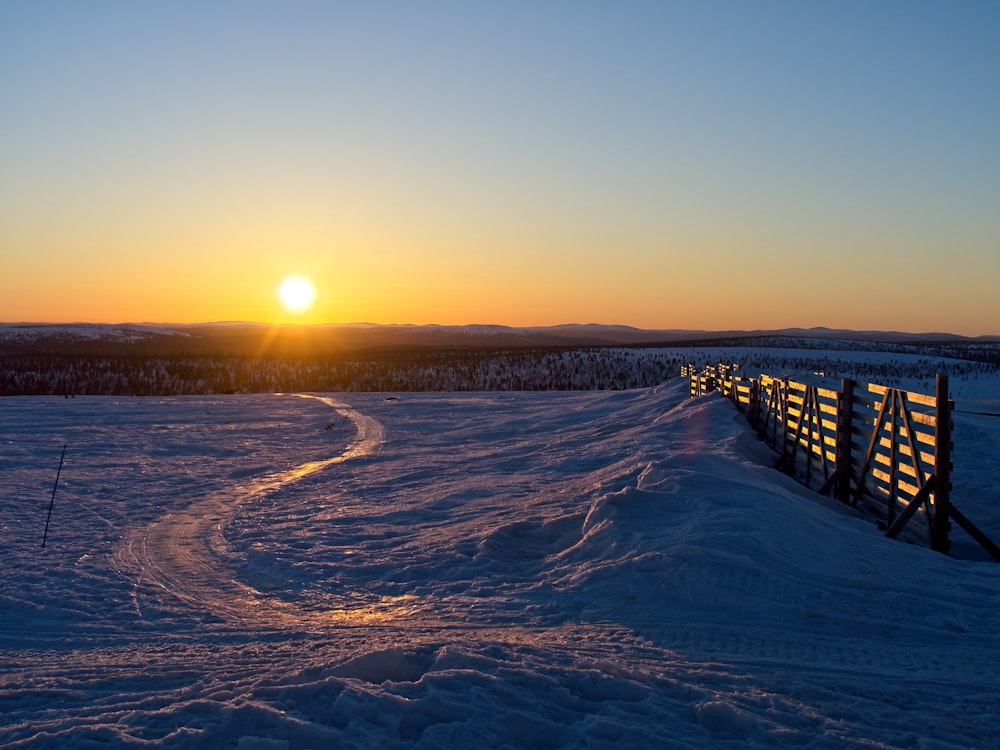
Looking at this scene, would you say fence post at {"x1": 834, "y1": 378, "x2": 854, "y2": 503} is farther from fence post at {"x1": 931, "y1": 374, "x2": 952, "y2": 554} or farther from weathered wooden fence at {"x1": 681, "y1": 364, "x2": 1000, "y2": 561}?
fence post at {"x1": 931, "y1": 374, "x2": 952, "y2": 554}

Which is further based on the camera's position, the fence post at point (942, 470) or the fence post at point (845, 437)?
the fence post at point (845, 437)

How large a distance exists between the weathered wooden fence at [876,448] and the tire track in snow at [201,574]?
257 inches

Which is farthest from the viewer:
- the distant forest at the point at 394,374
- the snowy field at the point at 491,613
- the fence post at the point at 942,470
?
the distant forest at the point at 394,374

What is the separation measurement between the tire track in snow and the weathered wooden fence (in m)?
6.52

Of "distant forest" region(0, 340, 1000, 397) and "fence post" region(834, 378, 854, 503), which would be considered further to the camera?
"distant forest" region(0, 340, 1000, 397)

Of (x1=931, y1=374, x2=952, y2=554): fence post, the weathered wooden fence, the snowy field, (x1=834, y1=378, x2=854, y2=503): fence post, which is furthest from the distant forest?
(x1=931, y1=374, x2=952, y2=554): fence post

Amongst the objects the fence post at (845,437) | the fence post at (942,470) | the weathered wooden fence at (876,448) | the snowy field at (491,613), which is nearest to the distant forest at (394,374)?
the weathered wooden fence at (876,448)

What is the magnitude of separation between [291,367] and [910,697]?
54.3 m

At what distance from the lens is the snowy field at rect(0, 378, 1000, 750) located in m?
4.44

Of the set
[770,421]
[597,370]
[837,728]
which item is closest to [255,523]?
[837,728]

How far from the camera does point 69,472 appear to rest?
14.5 metres

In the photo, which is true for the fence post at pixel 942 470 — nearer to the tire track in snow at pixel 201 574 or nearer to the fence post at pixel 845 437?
the fence post at pixel 845 437

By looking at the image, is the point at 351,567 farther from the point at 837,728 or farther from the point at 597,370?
the point at 597,370

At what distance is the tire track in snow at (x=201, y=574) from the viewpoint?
6.87m
